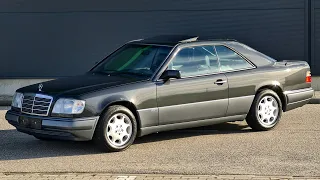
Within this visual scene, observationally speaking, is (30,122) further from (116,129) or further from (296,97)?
(296,97)

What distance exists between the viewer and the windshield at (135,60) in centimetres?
923

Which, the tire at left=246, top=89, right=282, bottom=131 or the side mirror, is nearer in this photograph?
the side mirror

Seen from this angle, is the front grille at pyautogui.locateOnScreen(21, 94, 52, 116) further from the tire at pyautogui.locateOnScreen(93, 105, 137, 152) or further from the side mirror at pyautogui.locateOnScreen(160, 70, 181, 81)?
the side mirror at pyautogui.locateOnScreen(160, 70, 181, 81)

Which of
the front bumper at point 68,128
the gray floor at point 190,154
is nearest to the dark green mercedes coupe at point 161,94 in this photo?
the front bumper at point 68,128

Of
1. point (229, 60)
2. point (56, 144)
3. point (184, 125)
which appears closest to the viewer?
point (184, 125)

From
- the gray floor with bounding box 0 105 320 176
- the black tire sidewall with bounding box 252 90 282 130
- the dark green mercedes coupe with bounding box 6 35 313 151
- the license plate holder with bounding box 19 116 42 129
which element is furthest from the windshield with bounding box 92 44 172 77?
the black tire sidewall with bounding box 252 90 282 130

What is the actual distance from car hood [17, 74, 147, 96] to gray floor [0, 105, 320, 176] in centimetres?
84

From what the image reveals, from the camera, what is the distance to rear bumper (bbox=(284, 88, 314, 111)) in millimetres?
10180

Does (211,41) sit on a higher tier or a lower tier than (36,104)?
higher

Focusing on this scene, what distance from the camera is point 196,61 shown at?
31.0ft

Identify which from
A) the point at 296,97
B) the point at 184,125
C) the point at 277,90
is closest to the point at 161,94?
the point at 184,125

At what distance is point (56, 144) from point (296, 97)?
3872mm

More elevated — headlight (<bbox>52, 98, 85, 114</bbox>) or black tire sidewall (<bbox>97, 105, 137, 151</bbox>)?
headlight (<bbox>52, 98, 85, 114</bbox>)

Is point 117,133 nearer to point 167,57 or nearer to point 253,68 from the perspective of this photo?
point 167,57
